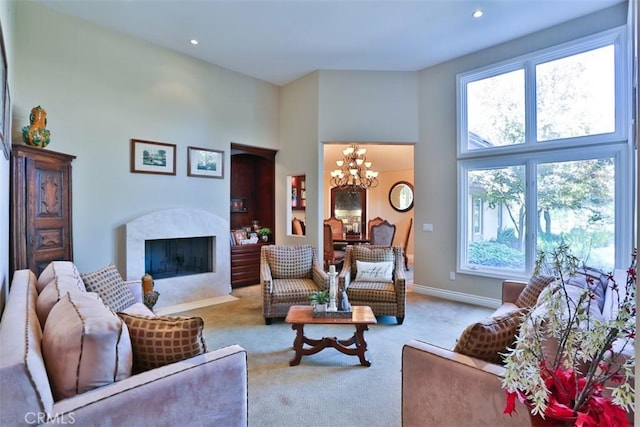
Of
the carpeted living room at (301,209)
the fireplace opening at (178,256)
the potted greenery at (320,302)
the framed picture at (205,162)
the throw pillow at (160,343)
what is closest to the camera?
the carpeted living room at (301,209)

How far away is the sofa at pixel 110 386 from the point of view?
1024 mm

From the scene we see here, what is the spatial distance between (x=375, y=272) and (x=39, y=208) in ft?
12.2

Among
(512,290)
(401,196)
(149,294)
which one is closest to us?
(512,290)

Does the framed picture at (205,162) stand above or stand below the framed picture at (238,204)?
above

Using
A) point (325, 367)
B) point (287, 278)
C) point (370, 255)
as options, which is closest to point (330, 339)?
point (325, 367)

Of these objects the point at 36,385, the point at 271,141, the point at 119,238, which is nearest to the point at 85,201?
the point at 119,238

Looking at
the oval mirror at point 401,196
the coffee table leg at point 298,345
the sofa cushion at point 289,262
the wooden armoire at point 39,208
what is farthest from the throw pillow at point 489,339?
the oval mirror at point 401,196

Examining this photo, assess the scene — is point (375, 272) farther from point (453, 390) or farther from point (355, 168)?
point (355, 168)

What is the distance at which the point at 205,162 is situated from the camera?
16.9 feet

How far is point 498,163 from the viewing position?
4.59 meters

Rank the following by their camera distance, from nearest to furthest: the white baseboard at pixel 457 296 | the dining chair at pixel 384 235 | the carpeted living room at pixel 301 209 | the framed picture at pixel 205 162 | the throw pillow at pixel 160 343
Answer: the carpeted living room at pixel 301 209
the throw pillow at pixel 160 343
the white baseboard at pixel 457 296
the framed picture at pixel 205 162
the dining chair at pixel 384 235

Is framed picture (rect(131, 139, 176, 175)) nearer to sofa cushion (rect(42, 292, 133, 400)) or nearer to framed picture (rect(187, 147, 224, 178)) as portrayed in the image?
framed picture (rect(187, 147, 224, 178))

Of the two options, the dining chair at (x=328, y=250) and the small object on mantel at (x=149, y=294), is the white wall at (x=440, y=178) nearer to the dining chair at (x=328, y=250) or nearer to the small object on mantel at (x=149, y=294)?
the dining chair at (x=328, y=250)

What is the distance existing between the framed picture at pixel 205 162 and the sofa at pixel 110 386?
11.6 feet
